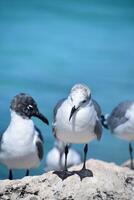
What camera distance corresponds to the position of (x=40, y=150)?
397cm

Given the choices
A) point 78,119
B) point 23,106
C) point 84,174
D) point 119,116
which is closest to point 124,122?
point 119,116

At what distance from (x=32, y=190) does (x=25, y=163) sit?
801 mm

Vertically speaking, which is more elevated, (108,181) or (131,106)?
(131,106)

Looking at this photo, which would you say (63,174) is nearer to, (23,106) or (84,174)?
(84,174)

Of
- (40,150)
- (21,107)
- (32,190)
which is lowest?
(32,190)

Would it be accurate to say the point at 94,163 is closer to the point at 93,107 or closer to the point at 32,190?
the point at 93,107

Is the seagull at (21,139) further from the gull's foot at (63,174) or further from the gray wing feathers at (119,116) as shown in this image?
the gray wing feathers at (119,116)

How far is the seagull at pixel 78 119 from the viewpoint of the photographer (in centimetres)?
339

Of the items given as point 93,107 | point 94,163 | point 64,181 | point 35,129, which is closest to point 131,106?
point 94,163

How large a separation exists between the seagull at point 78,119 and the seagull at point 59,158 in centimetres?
360

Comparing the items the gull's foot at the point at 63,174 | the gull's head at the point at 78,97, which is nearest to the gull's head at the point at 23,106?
the gull's head at the point at 78,97

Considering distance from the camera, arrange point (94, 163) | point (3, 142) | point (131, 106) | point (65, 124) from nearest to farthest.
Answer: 1. point (65, 124)
2. point (3, 142)
3. point (94, 163)
4. point (131, 106)

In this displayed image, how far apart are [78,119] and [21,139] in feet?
1.88

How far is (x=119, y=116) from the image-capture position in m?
6.07
